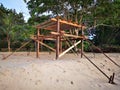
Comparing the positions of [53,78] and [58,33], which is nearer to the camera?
[53,78]

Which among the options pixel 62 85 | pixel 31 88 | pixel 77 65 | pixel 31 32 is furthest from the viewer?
pixel 31 32

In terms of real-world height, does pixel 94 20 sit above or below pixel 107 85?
above

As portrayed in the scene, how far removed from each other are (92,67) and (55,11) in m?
16.8

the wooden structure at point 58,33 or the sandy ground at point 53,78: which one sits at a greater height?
the wooden structure at point 58,33

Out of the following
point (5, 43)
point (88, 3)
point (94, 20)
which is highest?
point (88, 3)

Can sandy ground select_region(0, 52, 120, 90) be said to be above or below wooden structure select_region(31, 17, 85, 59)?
below

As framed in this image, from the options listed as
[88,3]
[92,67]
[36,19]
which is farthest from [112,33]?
[92,67]

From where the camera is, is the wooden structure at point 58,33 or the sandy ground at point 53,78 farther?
the wooden structure at point 58,33

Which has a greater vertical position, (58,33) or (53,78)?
(58,33)

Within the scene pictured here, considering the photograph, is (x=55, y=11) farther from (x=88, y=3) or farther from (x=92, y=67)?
(x=92, y=67)

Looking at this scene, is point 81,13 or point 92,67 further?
point 81,13

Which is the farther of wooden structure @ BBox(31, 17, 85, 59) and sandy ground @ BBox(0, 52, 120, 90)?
wooden structure @ BBox(31, 17, 85, 59)

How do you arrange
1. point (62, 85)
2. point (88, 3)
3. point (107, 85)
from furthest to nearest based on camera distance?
point (88, 3) < point (107, 85) < point (62, 85)

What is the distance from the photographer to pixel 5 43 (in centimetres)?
2997
